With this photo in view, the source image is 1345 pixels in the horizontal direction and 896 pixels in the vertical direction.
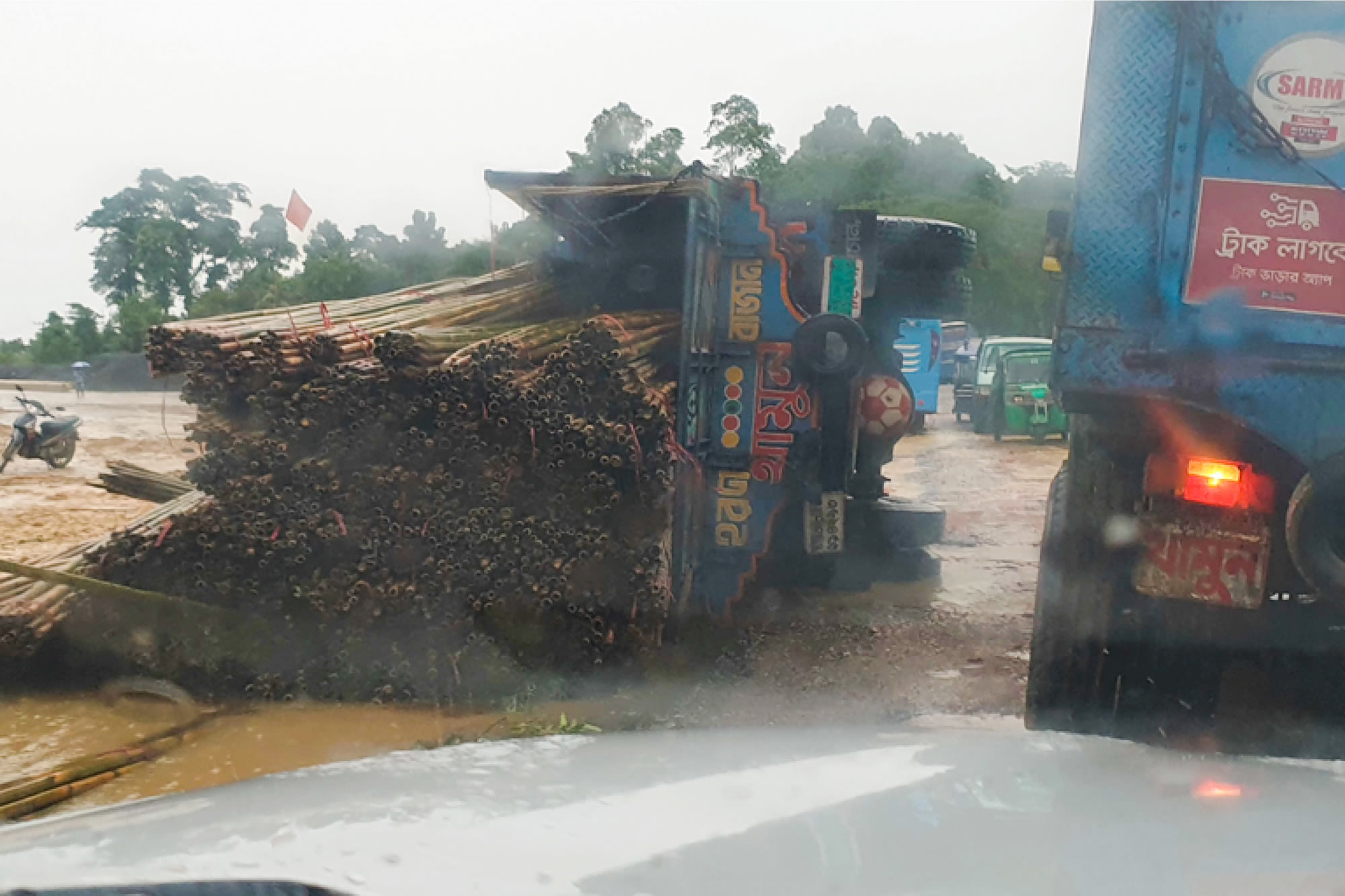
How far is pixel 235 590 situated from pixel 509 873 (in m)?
4.26

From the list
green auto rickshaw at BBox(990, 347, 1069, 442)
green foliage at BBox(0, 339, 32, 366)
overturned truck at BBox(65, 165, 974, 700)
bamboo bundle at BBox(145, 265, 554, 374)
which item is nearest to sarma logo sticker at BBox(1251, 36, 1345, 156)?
overturned truck at BBox(65, 165, 974, 700)

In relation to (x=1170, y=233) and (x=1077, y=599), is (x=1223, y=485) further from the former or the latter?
(x=1170, y=233)

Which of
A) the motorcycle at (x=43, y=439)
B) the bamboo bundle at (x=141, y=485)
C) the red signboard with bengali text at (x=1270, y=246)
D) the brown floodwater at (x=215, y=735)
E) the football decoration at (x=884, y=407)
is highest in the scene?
the red signboard with bengali text at (x=1270, y=246)

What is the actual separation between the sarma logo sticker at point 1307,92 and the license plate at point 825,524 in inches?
151

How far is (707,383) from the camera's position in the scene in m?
6.59

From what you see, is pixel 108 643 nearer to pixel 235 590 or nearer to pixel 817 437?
pixel 235 590

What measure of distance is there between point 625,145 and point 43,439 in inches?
311

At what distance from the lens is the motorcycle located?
1314 cm

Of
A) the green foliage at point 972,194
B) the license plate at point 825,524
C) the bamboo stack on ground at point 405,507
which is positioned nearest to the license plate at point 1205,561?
the bamboo stack on ground at point 405,507

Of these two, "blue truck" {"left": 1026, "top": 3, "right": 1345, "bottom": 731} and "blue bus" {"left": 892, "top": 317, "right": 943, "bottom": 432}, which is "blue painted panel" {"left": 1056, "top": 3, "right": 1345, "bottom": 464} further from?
"blue bus" {"left": 892, "top": 317, "right": 943, "bottom": 432}

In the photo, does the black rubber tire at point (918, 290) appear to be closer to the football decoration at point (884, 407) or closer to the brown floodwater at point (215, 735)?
the football decoration at point (884, 407)

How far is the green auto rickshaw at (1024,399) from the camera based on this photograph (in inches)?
791

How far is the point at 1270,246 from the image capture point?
3.65 metres

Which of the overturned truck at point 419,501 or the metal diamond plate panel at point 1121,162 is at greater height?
the metal diamond plate panel at point 1121,162
